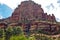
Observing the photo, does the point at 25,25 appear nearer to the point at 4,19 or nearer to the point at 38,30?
the point at 38,30

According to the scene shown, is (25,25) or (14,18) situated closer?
(25,25)

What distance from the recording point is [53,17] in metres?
173

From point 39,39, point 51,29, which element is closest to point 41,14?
point 51,29

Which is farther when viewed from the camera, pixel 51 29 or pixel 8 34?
pixel 51 29

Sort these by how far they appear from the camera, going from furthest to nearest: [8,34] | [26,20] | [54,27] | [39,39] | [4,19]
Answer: [4,19] < [26,20] < [54,27] < [39,39] < [8,34]

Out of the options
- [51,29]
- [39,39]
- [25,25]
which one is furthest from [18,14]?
[39,39]

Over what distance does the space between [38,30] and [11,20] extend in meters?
38.0

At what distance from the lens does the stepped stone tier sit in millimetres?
Result: 148250

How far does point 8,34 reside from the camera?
74625 millimetres

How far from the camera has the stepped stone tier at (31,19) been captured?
5837 inches

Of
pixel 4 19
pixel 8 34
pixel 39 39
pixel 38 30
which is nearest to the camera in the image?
pixel 8 34

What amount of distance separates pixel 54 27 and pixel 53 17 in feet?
78.6

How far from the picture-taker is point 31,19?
165 m

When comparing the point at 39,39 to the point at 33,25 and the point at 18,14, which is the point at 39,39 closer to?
the point at 33,25
